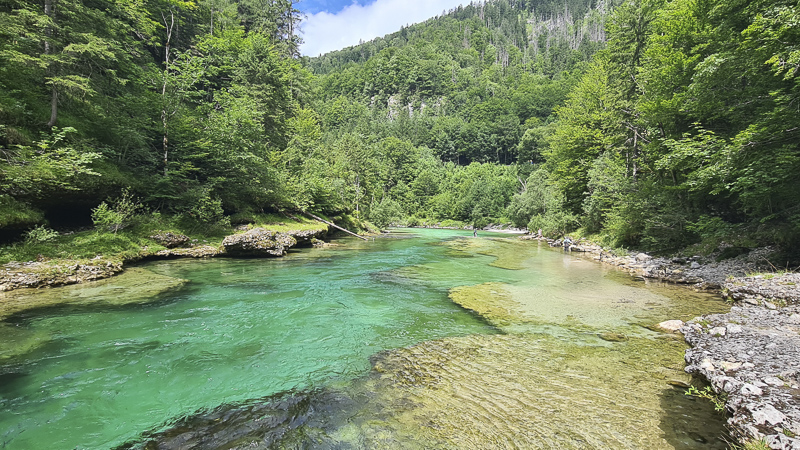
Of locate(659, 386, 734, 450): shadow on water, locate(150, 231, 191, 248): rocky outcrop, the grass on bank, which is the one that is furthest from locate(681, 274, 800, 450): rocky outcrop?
locate(150, 231, 191, 248): rocky outcrop

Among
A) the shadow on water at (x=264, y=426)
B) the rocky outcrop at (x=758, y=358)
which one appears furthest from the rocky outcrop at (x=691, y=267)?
the shadow on water at (x=264, y=426)

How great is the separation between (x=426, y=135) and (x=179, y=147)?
312 ft

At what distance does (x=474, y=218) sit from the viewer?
220ft

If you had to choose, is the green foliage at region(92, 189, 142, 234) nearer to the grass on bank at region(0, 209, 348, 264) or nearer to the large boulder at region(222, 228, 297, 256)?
the grass on bank at region(0, 209, 348, 264)

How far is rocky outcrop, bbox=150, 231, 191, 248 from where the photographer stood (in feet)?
51.8

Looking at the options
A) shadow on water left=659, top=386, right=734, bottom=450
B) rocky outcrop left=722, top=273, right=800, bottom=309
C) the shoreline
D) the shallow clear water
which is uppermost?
rocky outcrop left=722, top=273, right=800, bottom=309

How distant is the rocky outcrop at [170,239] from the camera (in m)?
15.8

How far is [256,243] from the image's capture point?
59.5 feet

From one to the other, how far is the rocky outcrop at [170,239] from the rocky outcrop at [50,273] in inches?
147

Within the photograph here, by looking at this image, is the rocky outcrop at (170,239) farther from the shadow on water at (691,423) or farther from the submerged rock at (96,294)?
the shadow on water at (691,423)

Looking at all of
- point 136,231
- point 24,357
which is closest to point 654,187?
point 24,357

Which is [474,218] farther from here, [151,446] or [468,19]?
[468,19]

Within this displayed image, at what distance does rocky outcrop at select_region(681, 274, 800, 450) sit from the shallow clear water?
0.46 meters

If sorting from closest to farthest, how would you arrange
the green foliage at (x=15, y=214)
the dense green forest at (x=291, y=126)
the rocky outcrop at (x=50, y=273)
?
1. the rocky outcrop at (x=50, y=273)
2. the green foliage at (x=15, y=214)
3. the dense green forest at (x=291, y=126)
